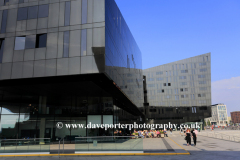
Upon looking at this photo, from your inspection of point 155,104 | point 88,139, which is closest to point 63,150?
point 88,139

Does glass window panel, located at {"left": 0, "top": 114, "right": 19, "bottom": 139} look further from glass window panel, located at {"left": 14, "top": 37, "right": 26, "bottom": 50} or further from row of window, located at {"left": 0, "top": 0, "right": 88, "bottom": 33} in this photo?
row of window, located at {"left": 0, "top": 0, "right": 88, "bottom": 33}

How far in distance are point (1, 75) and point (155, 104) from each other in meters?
69.3

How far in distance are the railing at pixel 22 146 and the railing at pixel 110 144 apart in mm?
2840

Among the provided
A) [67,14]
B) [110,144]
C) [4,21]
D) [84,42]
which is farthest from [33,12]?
[110,144]

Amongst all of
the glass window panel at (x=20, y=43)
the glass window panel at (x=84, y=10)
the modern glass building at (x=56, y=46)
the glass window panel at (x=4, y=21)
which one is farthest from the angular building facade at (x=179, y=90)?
the glass window panel at (x=4, y=21)

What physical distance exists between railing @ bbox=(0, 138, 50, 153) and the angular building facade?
228 ft

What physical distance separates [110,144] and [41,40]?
40.0ft

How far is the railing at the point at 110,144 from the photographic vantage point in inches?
596

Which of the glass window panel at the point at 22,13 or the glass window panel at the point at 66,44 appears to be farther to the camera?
the glass window panel at the point at 22,13

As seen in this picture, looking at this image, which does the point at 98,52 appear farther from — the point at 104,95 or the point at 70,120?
the point at 70,120

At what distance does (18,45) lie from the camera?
19.5 m

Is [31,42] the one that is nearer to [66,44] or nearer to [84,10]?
[66,44]

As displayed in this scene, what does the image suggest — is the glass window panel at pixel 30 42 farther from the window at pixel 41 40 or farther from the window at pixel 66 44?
the window at pixel 66 44

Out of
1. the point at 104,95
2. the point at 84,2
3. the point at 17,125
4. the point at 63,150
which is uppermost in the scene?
the point at 84,2
